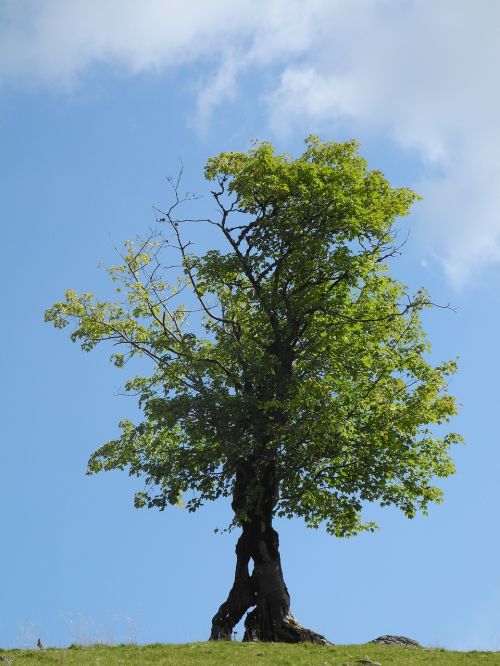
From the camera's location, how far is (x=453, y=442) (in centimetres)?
3534

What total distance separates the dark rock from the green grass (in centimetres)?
311

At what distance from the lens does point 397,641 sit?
33188 millimetres

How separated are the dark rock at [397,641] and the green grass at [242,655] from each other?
311 centimetres

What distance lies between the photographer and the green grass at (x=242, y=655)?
81.8ft

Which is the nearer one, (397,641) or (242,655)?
(242,655)

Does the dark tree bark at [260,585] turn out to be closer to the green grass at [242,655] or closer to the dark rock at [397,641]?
the green grass at [242,655]

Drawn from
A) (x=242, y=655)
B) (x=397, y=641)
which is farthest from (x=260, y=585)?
(x=242, y=655)

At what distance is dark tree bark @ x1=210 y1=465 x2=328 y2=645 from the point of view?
107 feet

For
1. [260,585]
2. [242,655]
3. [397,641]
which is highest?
[260,585]

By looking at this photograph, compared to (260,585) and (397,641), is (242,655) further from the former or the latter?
(397,641)

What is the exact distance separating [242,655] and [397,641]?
9.55m

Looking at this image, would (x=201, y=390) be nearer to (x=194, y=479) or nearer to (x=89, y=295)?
(x=194, y=479)

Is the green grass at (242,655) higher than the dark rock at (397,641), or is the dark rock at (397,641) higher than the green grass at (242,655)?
the dark rock at (397,641)

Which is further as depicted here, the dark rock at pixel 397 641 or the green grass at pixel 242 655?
the dark rock at pixel 397 641
